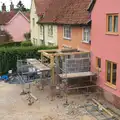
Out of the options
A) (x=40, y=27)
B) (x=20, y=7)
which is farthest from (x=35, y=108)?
(x=20, y=7)

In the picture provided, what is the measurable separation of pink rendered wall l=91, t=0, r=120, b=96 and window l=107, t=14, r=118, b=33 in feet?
1.12

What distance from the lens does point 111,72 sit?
18.7 meters

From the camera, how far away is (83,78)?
21703 millimetres

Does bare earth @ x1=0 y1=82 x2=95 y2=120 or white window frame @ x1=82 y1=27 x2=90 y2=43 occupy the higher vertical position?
white window frame @ x1=82 y1=27 x2=90 y2=43

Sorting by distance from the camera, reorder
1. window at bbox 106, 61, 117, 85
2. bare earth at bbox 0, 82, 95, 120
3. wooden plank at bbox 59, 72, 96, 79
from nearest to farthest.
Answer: bare earth at bbox 0, 82, 95, 120
window at bbox 106, 61, 117, 85
wooden plank at bbox 59, 72, 96, 79

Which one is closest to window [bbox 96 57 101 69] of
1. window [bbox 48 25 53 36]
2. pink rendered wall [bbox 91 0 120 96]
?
pink rendered wall [bbox 91 0 120 96]

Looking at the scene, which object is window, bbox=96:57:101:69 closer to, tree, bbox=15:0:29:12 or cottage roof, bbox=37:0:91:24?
cottage roof, bbox=37:0:91:24

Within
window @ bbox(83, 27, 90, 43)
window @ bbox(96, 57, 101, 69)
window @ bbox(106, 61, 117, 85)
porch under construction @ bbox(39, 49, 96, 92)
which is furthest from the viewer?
window @ bbox(83, 27, 90, 43)

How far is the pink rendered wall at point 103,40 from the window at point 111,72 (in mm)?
320

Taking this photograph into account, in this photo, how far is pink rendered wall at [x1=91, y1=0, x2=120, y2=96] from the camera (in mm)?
17906

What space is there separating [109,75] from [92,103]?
7.71ft

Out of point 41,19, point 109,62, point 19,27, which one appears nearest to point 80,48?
point 109,62

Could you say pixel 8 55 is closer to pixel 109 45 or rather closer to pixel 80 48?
pixel 80 48

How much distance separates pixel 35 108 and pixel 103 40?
6.89 meters
